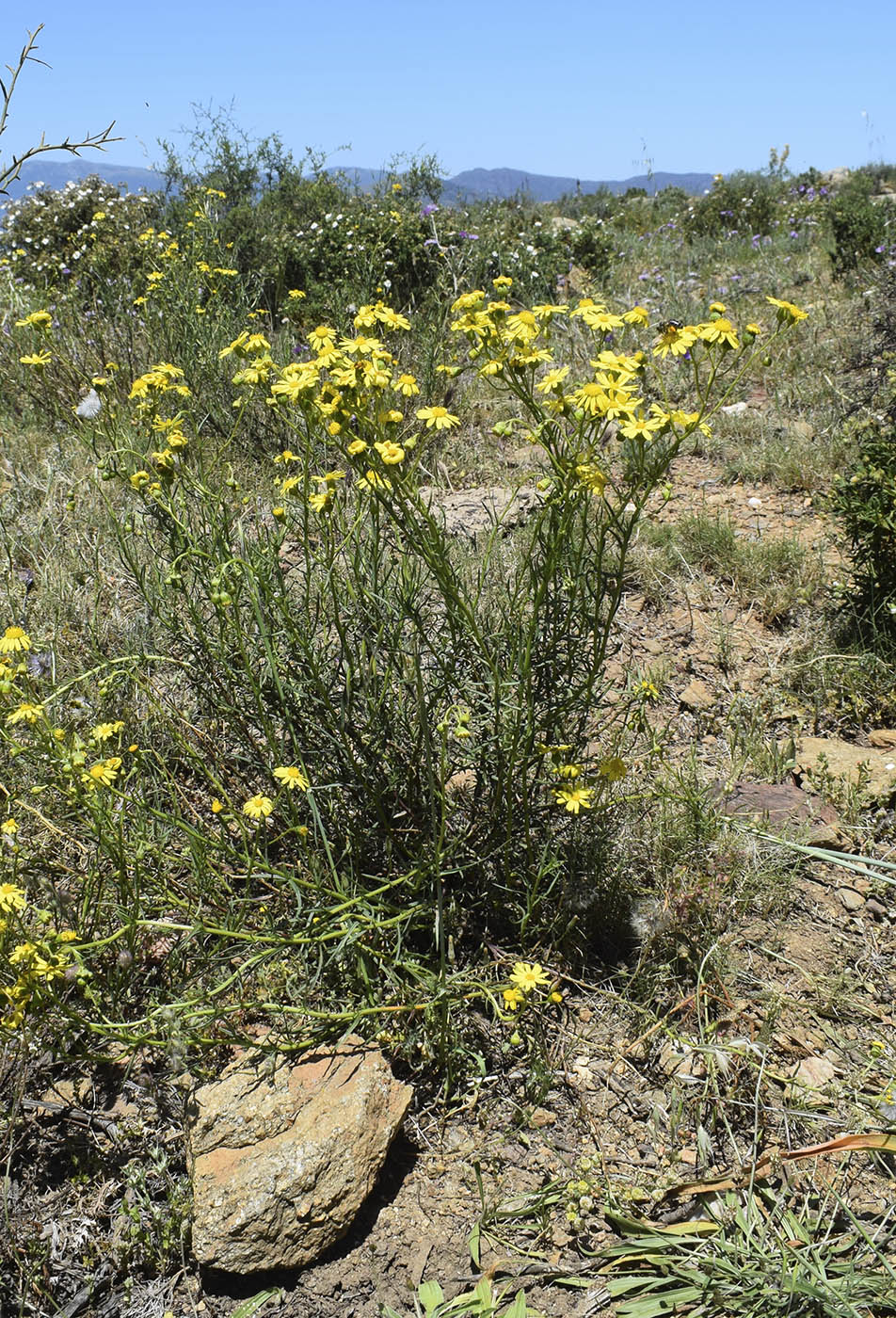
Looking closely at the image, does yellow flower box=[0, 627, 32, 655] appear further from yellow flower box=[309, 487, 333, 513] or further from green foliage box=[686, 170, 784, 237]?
green foliage box=[686, 170, 784, 237]

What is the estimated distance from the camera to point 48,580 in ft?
11.8

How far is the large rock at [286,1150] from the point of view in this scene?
5.98 feet

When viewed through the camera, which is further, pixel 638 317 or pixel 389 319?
pixel 389 319

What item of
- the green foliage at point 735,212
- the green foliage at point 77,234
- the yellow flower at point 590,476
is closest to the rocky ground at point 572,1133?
the yellow flower at point 590,476

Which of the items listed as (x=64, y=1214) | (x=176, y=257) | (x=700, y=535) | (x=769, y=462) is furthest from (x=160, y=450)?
(x=176, y=257)

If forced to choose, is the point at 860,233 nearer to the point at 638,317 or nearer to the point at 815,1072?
the point at 638,317

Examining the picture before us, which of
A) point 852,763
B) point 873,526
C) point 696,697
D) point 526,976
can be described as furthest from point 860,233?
point 526,976

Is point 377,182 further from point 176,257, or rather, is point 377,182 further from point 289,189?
point 176,257

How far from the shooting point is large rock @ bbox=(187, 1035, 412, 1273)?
1823mm

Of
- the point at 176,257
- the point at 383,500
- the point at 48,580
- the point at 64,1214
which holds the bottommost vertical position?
the point at 64,1214

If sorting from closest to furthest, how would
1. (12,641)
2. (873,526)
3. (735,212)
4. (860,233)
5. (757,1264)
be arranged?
(757,1264), (12,641), (873,526), (860,233), (735,212)

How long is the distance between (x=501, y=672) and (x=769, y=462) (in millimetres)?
2818

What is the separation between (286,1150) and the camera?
1879mm

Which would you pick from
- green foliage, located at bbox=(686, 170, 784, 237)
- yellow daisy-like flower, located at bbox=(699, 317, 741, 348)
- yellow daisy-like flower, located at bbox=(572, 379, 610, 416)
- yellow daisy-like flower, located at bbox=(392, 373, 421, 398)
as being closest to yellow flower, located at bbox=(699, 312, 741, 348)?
yellow daisy-like flower, located at bbox=(699, 317, 741, 348)
